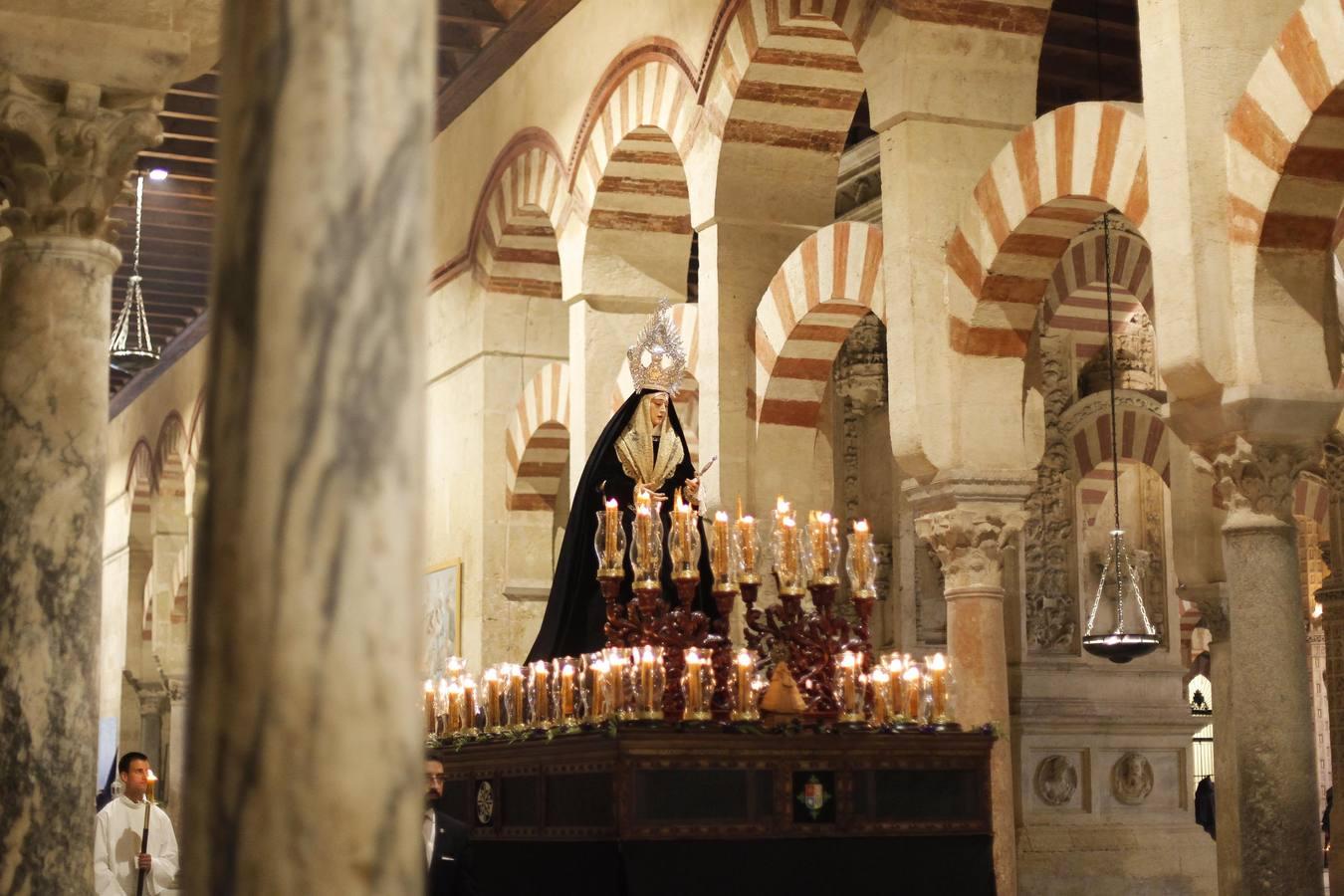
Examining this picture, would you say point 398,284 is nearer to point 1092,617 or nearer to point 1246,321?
point 1246,321

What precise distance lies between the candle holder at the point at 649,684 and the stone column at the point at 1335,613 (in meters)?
5.37

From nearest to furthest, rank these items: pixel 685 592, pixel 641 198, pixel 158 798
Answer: pixel 685 592 < pixel 641 198 < pixel 158 798

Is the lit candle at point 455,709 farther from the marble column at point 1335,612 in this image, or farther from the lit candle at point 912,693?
the marble column at point 1335,612

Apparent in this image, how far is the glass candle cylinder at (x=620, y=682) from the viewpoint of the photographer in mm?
5531

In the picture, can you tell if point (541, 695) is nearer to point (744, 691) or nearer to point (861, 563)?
point (744, 691)

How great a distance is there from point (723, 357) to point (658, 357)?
1.53 m

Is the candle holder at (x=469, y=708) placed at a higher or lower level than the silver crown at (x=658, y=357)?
lower

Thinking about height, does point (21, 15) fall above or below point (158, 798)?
above

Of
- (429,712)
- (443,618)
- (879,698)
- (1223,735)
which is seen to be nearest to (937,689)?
(879,698)

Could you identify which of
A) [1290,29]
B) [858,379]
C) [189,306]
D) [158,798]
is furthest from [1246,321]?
[158,798]

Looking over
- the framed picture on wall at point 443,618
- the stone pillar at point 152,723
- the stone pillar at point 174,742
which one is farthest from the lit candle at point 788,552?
the stone pillar at point 152,723

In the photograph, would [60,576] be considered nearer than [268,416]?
No

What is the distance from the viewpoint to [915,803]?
5699 millimetres

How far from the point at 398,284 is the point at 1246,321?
4068 millimetres
